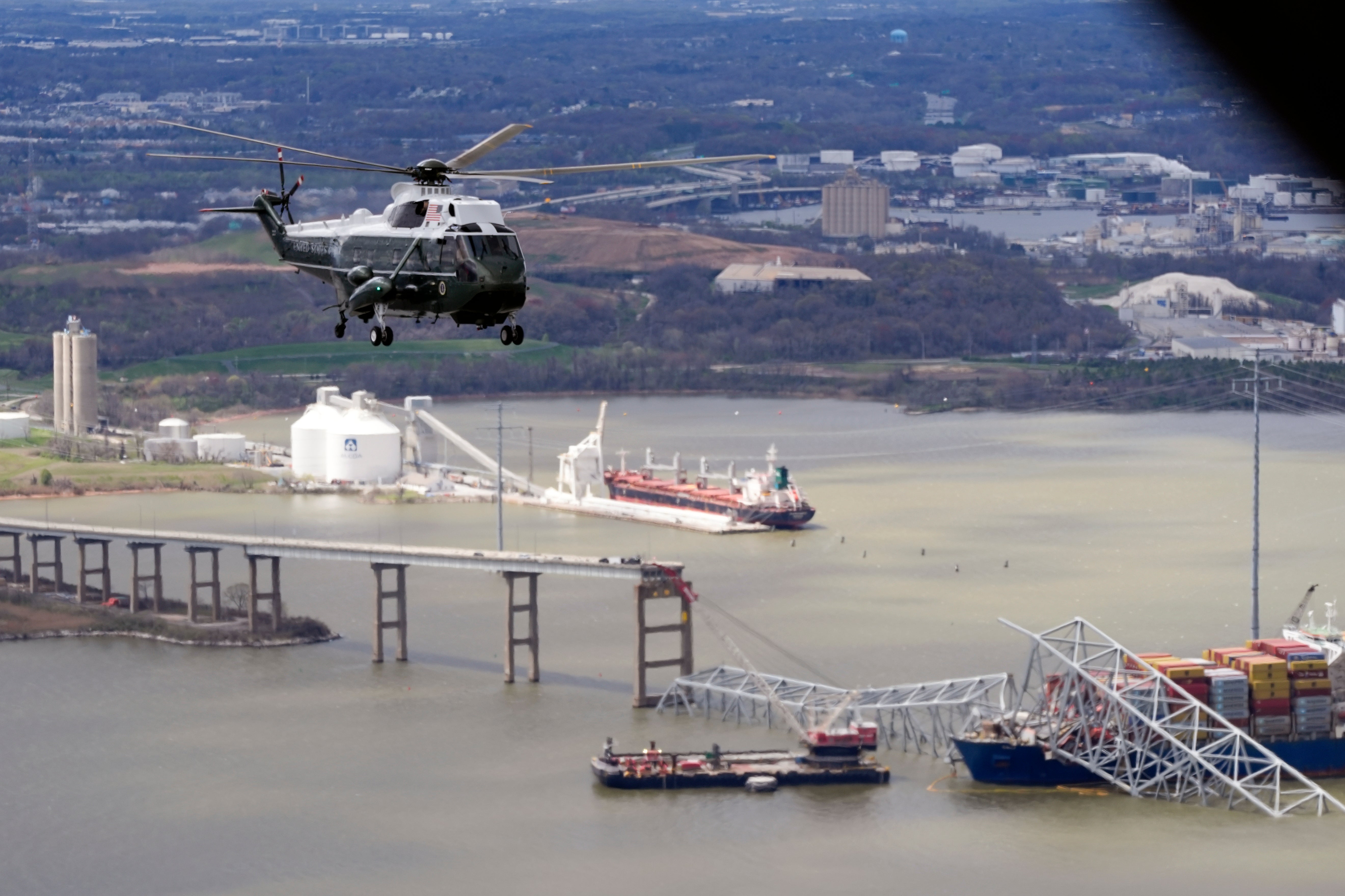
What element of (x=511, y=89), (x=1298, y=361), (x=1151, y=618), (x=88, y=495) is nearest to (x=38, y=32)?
(x=511, y=89)

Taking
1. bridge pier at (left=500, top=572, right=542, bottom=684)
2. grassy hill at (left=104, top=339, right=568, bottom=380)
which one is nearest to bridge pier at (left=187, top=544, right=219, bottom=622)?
bridge pier at (left=500, top=572, right=542, bottom=684)

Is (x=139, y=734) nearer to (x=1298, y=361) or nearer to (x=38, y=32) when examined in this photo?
(x=1298, y=361)

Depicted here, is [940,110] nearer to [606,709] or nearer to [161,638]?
[161,638]

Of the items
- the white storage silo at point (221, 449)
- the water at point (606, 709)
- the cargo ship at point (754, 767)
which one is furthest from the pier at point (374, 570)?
the white storage silo at point (221, 449)

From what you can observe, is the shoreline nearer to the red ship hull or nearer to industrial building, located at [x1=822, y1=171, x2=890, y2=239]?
the red ship hull

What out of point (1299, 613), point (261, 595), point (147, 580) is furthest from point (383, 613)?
point (1299, 613)
